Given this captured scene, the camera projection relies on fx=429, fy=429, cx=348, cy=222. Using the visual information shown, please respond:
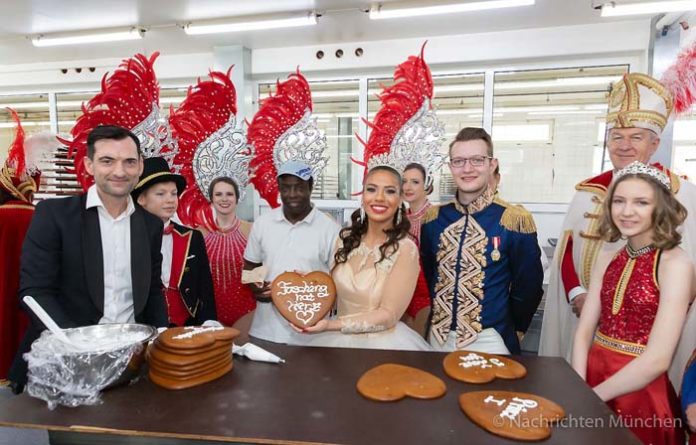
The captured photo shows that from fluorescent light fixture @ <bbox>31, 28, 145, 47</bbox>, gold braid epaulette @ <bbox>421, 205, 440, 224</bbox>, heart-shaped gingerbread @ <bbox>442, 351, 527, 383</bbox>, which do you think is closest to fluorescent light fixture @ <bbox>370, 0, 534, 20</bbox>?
fluorescent light fixture @ <bbox>31, 28, 145, 47</bbox>

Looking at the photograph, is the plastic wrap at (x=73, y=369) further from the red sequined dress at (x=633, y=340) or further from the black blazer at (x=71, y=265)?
the red sequined dress at (x=633, y=340)

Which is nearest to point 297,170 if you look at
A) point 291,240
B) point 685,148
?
point 291,240

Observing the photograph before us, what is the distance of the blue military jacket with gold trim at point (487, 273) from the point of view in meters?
2.02

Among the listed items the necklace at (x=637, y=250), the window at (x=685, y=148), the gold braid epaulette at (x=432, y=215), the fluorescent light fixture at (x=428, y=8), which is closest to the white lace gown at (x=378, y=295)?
the gold braid epaulette at (x=432, y=215)

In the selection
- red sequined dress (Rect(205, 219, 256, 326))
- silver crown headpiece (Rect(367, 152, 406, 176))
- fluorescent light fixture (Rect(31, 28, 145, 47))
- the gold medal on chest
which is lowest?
red sequined dress (Rect(205, 219, 256, 326))

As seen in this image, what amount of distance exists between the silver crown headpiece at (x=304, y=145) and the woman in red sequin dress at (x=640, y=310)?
1.66 m

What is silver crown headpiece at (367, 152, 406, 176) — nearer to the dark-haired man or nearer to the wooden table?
the dark-haired man

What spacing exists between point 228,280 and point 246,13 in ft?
12.4

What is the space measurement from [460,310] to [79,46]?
285 inches

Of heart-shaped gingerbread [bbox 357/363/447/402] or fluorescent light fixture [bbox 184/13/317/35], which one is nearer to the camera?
heart-shaped gingerbread [bbox 357/363/447/402]

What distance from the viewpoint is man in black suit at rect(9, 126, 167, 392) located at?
163 cm

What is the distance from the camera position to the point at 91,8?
5020mm

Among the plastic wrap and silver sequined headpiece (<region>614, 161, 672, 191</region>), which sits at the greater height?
silver sequined headpiece (<region>614, 161, 672, 191</region>)

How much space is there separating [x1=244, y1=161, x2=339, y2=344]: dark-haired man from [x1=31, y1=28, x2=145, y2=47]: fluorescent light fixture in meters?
4.63
